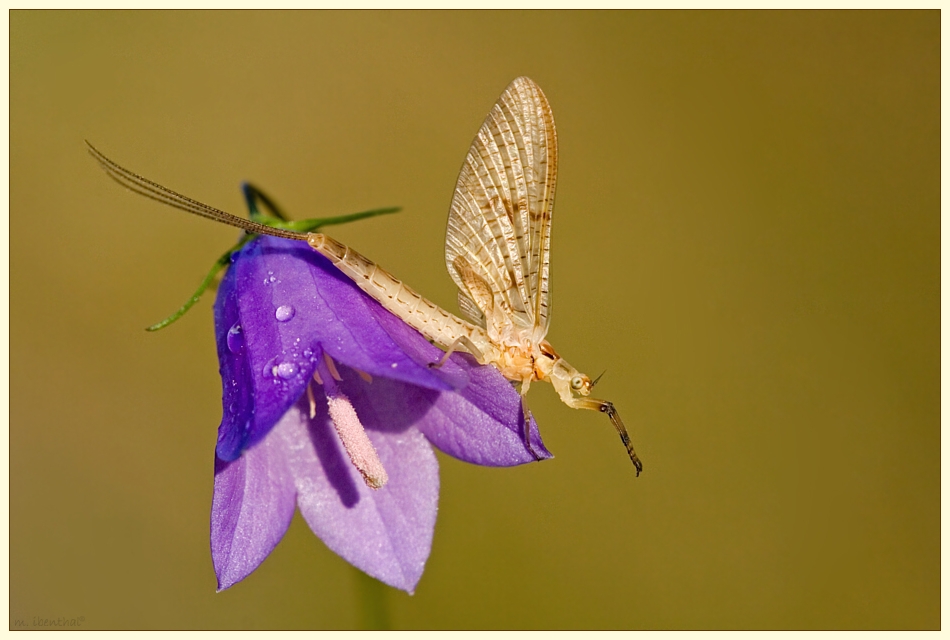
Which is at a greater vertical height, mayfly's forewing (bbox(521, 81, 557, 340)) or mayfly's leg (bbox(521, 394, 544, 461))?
mayfly's forewing (bbox(521, 81, 557, 340))

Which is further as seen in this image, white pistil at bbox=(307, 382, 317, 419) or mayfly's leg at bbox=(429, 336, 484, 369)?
white pistil at bbox=(307, 382, 317, 419)

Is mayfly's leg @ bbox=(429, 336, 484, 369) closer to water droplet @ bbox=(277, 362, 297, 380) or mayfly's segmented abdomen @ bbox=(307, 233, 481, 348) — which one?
mayfly's segmented abdomen @ bbox=(307, 233, 481, 348)

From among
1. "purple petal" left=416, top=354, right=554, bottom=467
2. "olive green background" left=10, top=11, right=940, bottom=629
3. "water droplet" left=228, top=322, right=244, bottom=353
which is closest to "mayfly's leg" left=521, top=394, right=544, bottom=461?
"purple petal" left=416, top=354, right=554, bottom=467

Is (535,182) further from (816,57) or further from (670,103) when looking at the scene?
(816,57)

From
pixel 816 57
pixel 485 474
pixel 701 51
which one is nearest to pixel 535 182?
pixel 485 474

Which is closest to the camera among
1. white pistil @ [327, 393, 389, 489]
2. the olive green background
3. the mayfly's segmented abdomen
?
white pistil @ [327, 393, 389, 489]

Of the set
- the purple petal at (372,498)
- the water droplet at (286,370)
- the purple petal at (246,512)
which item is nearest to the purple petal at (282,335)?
the water droplet at (286,370)

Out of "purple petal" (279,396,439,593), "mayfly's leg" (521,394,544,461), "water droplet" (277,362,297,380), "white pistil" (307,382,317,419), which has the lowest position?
"purple petal" (279,396,439,593)

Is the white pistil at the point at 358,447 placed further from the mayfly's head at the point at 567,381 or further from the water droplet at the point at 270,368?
the mayfly's head at the point at 567,381
